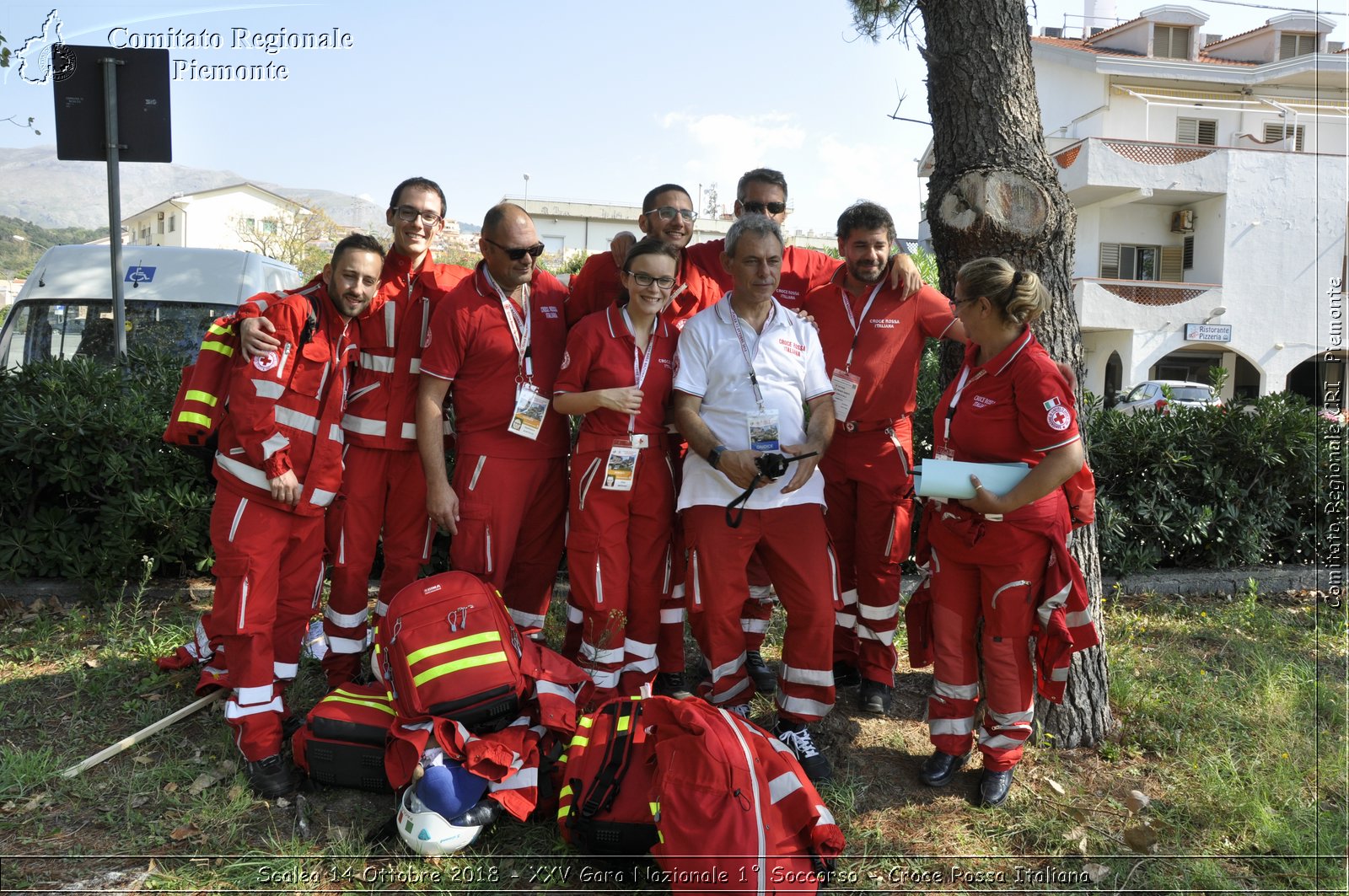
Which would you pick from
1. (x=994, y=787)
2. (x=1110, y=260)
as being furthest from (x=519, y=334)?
(x=1110, y=260)

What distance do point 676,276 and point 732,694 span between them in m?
1.95

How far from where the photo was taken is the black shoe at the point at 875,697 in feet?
14.0

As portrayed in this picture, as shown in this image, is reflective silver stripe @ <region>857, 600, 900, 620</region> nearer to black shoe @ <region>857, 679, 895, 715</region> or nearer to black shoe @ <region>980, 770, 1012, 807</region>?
black shoe @ <region>857, 679, 895, 715</region>

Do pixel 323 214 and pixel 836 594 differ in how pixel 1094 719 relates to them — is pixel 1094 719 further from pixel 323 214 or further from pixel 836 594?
pixel 323 214

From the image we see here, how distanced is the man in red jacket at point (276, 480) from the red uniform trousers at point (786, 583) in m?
1.69

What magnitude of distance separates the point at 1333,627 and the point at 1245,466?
1.60m

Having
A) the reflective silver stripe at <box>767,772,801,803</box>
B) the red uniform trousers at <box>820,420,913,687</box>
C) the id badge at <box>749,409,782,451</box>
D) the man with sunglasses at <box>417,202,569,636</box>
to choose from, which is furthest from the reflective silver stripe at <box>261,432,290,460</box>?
the red uniform trousers at <box>820,420,913,687</box>

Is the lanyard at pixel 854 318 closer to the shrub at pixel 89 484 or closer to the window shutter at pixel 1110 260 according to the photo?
the shrub at pixel 89 484

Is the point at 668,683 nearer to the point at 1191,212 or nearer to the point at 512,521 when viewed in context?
the point at 512,521

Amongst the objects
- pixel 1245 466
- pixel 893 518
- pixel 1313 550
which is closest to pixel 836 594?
pixel 893 518

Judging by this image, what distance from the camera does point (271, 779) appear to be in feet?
11.5

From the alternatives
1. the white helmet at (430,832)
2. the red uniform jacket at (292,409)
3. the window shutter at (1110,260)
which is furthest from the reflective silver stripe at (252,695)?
the window shutter at (1110,260)

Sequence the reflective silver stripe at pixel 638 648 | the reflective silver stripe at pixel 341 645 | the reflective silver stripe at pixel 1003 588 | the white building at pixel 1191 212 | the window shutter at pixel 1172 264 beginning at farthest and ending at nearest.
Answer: the window shutter at pixel 1172 264, the white building at pixel 1191 212, the reflective silver stripe at pixel 341 645, the reflective silver stripe at pixel 638 648, the reflective silver stripe at pixel 1003 588

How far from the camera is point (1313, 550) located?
635 cm
